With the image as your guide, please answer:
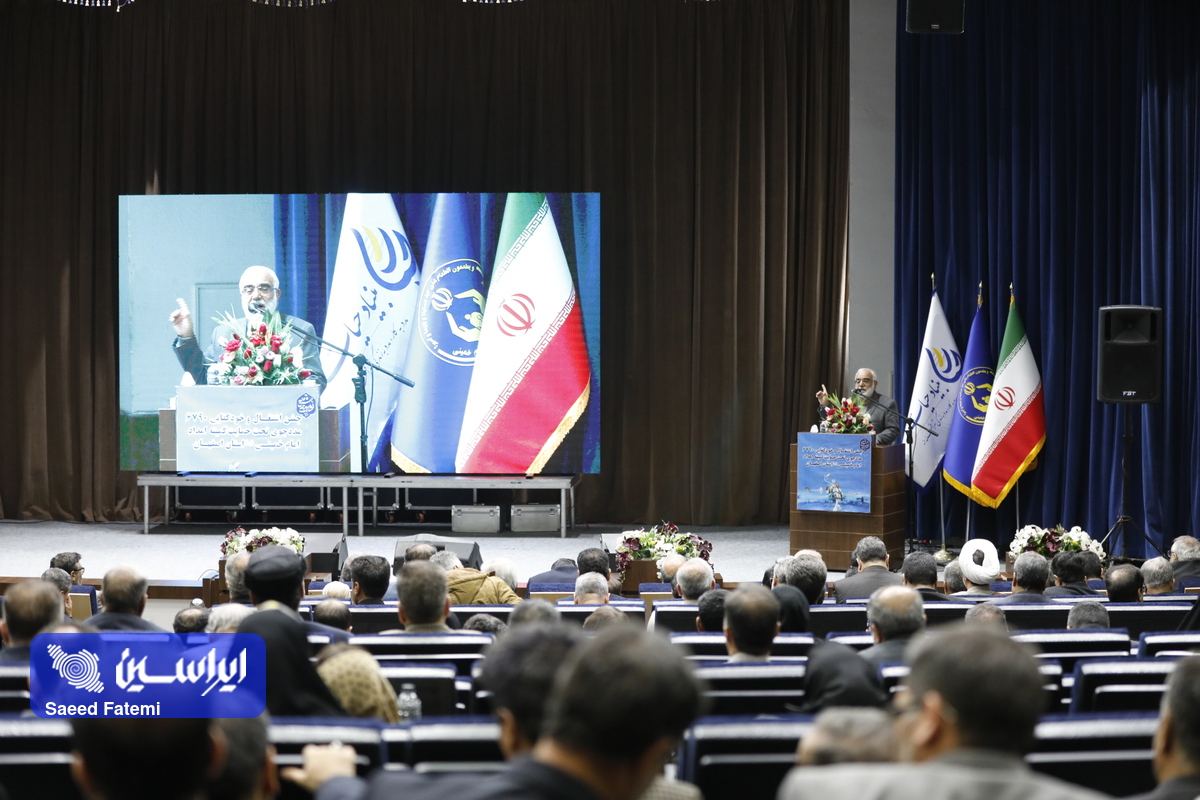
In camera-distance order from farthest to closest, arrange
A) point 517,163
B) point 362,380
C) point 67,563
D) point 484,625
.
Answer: point 517,163
point 362,380
point 67,563
point 484,625

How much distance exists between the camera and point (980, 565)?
746cm

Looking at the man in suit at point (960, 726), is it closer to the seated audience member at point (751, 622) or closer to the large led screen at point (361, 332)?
the seated audience member at point (751, 622)

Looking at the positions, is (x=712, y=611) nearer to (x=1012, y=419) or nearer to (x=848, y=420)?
(x=848, y=420)

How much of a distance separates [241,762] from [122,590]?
2427 mm

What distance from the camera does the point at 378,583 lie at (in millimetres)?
4844

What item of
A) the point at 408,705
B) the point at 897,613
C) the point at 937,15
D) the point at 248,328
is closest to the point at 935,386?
the point at 937,15

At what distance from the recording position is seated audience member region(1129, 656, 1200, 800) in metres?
1.84

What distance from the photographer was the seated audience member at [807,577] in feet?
15.0

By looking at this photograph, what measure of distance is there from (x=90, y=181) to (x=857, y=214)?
23.7 ft

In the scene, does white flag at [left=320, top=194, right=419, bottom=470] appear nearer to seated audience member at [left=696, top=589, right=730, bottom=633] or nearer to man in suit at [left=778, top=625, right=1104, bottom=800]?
seated audience member at [left=696, top=589, right=730, bottom=633]

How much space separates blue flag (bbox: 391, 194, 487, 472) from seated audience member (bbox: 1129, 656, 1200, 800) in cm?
891

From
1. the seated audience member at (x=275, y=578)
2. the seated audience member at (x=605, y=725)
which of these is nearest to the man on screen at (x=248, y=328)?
the seated audience member at (x=275, y=578)

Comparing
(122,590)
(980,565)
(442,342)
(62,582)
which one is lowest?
(980,565)

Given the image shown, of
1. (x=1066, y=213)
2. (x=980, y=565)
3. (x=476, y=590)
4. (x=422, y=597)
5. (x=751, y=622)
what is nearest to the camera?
(x=751, y=622)
